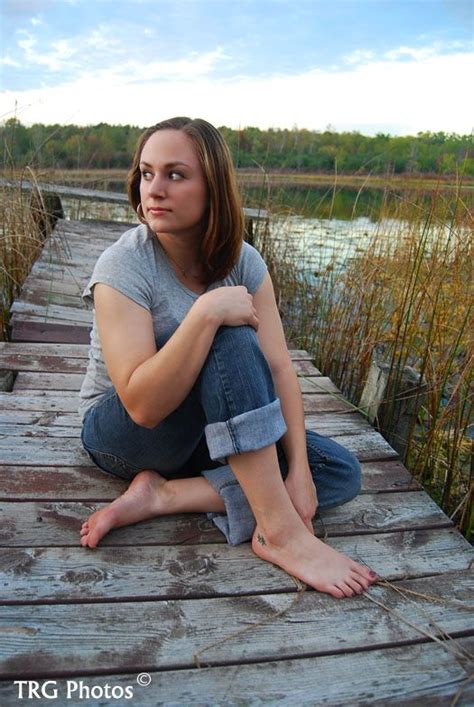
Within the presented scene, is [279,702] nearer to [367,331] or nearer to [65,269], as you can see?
[367,331]

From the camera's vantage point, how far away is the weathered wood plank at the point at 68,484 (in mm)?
1524

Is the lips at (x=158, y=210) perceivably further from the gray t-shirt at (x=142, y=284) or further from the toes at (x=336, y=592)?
the toes at (x=336, y=592)

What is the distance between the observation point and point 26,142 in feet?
13.2

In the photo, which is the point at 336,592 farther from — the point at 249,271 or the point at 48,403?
the point at 48,403

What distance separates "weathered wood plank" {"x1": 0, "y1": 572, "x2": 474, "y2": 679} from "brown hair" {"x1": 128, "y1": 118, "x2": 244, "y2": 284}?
80 cm

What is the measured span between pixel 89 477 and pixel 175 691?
749 millimetres

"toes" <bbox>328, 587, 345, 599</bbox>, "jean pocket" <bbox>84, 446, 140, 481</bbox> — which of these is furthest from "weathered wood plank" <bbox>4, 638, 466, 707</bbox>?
"jean pocket" <bbox>84, 446, 140, 481</bbox>

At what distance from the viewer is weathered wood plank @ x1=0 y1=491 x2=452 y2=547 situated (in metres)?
1.37

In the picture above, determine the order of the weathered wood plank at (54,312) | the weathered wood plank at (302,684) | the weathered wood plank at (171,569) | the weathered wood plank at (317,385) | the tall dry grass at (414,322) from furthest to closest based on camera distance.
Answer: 1. the weathered wood plank at (54,312)
2. the weathered wood plank at (317,385)
3. the tall dry grass at (414,322)
4. the weathered wood plank at (171,569)
5. the weathered wood plank at (302,684)

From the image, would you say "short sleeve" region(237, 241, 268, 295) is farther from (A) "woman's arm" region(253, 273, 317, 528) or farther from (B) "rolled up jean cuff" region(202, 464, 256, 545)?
(B) "rolled up jean cuff" region(202, 464, 256, 545)

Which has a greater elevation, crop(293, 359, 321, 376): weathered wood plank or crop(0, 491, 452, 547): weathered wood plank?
crop(293, 359, 321, 376): weathered wood plank

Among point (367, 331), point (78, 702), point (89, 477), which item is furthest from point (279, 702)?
point (367, 331)

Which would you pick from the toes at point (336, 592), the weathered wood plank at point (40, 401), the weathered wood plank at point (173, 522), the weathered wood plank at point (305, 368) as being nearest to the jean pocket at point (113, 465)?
the weathered wood plank at point (173, 522)

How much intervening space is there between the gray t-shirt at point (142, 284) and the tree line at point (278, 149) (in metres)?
0.98
